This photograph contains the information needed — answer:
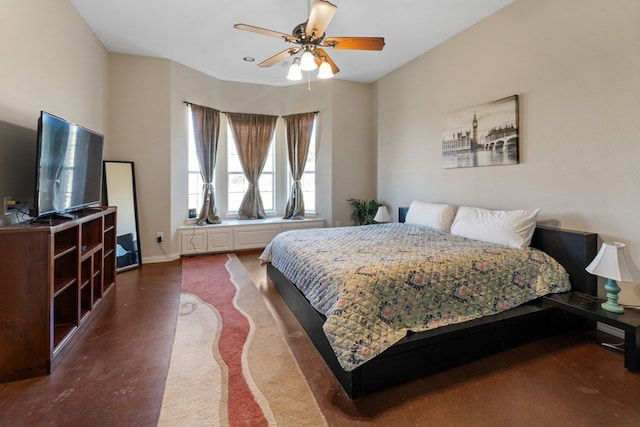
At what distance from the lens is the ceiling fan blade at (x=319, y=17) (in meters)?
2.18

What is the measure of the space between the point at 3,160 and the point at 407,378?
323 cm

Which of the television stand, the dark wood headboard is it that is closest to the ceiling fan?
the television stand

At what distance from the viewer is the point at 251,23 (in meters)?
3.49


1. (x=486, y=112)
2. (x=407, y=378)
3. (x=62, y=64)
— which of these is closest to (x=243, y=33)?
(x=62, y=64)

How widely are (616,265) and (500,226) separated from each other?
2.89 feet

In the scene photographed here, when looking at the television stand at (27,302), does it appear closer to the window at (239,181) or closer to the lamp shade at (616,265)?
the window at (239,181)

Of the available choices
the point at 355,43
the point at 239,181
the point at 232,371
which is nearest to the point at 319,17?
the point at 355,43

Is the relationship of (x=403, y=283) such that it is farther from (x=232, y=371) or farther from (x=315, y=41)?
(x=315, y=41)

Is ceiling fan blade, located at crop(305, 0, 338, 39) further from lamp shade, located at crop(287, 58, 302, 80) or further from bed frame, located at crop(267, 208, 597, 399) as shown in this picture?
bed frame, located at crop(267, 208, 597, 399)

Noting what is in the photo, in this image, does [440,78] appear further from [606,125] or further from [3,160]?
[3,160]

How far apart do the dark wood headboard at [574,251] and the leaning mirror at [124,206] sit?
500 cm

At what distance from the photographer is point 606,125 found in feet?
8.02

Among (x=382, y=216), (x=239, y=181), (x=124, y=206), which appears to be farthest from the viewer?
(x=239, y=181)

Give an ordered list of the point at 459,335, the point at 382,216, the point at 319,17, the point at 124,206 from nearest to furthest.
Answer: the point at 459,335
the point at 319,17
the point at 124,206
the point at 382,216
